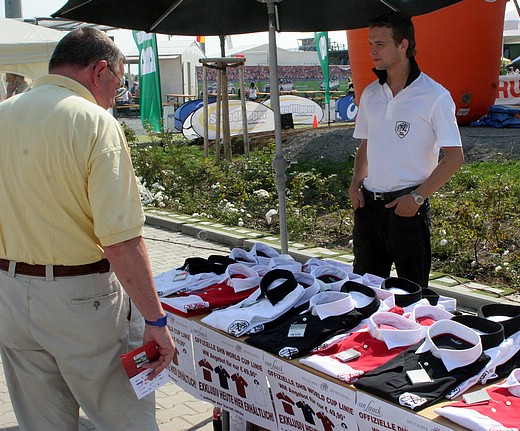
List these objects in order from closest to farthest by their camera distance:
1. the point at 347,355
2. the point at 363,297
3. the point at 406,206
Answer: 1. the point at 347,355
2. the point at 363,297
3. the point at 406,206

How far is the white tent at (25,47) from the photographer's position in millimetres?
11406

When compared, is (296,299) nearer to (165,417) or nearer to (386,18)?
(165,417)

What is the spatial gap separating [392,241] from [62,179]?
212cm

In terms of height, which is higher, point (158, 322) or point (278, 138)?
point (278, 138)

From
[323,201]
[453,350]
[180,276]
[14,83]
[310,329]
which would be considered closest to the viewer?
[453,350]

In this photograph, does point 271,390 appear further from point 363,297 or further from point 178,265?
point 178,265

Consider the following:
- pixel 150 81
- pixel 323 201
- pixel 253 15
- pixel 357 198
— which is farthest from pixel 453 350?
pixel 150 81

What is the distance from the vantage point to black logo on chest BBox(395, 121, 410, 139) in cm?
391

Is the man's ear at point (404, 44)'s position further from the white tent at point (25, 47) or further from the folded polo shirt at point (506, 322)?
the white tent at point (25, 47)

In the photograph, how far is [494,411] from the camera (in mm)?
2221

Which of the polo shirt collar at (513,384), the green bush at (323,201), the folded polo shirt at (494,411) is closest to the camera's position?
the folded polo shirt at (494,411)

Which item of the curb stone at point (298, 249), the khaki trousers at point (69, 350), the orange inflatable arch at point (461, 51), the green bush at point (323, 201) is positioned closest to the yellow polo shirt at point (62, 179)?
the khaki trousers at point (69, 350)

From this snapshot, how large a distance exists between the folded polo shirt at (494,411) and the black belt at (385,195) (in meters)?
1.67

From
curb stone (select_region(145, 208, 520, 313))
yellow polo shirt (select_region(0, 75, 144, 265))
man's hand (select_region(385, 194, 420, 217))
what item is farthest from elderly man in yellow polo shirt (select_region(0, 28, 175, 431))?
curb stone (select_region(145, 208, 520, 313))
